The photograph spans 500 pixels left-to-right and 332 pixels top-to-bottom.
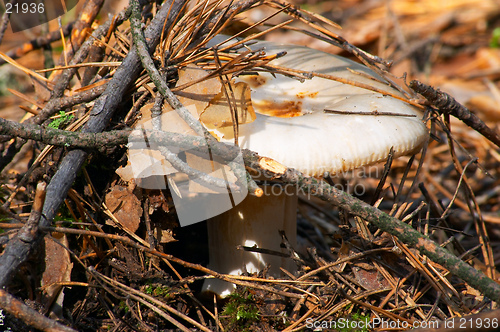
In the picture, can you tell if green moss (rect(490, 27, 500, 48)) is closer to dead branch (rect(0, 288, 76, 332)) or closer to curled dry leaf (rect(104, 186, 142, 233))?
curled dry leaf (rect(104, 186, 142, 233))

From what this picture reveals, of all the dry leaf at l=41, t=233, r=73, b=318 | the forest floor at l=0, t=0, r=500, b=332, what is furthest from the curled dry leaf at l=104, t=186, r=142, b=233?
the dry leaf at l=41, t=233, r=73, b=318

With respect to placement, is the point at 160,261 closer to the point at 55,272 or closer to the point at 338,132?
the point at 55,272

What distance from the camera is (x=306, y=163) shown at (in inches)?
50.3

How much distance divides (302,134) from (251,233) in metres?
0.62

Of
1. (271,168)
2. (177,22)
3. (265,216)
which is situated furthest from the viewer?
(265,216)

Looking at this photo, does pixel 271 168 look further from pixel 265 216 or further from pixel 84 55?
pixel 84 55

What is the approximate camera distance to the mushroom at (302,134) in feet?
4.25

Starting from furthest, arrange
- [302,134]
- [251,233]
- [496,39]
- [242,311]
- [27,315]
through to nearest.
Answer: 1. [496,39]
2. [251,233]
3. [242,311]
4. [302,134]
5. [27,315]

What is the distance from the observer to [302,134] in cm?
131

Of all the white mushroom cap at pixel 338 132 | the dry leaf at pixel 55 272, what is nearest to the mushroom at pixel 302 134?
the white mushroom cap at pixel 338 132

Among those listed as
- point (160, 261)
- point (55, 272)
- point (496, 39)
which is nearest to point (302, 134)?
point (160, 261)

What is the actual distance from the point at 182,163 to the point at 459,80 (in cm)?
390

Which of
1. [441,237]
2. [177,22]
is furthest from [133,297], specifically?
[441,237]

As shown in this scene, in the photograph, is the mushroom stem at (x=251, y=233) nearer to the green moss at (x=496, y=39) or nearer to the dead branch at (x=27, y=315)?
the dead branch at (x=27, y=315)
